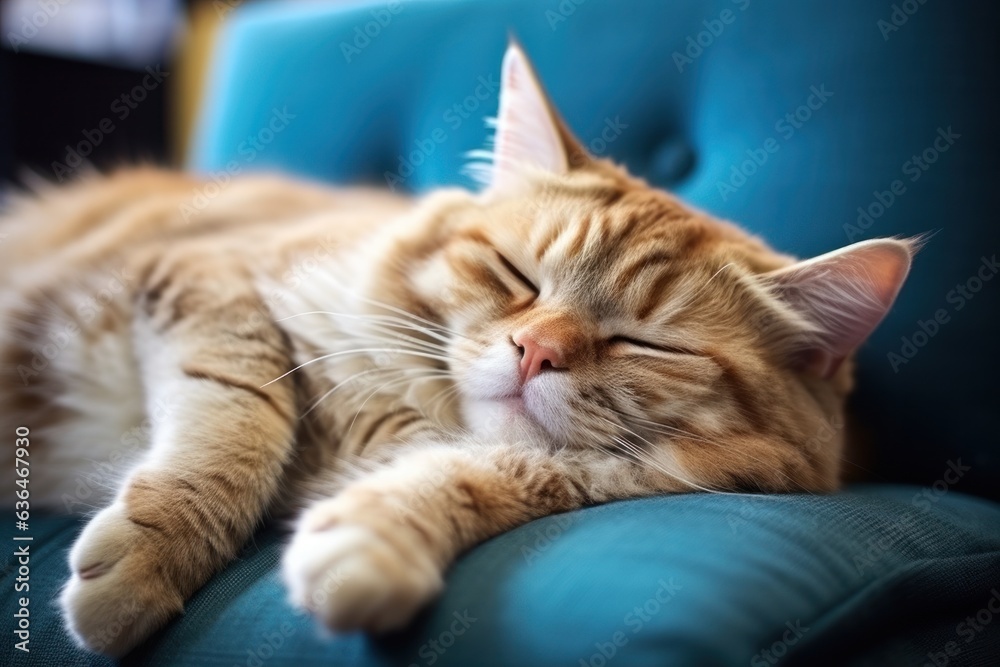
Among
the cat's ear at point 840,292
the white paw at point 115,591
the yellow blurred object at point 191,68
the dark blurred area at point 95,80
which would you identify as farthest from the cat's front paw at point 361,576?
the yellow blurred object at point 191,68

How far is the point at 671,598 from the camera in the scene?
719mm

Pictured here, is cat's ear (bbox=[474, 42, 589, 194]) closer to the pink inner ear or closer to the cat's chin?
the pink inner ear

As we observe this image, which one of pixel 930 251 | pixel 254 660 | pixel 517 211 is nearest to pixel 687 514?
pixel 254 660

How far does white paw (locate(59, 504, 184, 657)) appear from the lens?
0.93 metres

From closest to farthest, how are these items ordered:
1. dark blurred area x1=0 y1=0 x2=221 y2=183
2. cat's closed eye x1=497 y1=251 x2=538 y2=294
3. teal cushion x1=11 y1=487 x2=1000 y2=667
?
teal cushion x1=11 y1=487 x2=1000 y2=667 < cat's closed eye x1=497 y1=251 x2=538 y2=294 < dark blurred area x1=0 y1=0 x2=221 y2=183

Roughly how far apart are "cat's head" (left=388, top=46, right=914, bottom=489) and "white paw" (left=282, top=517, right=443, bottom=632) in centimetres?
36

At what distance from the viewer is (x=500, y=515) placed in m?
0.98

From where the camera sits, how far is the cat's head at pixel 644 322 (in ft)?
3.63

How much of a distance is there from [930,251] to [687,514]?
2.67ft

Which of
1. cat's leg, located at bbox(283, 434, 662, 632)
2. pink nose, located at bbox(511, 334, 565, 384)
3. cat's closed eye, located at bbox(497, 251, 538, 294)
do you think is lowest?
cat's leg, located at bbox(283, 434, 662, 632)

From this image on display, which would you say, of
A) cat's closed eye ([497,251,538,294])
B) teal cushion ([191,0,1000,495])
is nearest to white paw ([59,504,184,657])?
cat's closed eye ([497,251,538,294])

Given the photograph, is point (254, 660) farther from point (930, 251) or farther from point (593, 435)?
point (930, 251)

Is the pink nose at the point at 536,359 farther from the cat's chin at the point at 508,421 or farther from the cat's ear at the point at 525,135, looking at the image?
the cat's ear at the point at 525,135

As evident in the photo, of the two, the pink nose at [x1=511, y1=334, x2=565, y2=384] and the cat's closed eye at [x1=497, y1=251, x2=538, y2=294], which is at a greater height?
the cat's closed eye at [x1=497, y1=251, x2=538, y2=294]
